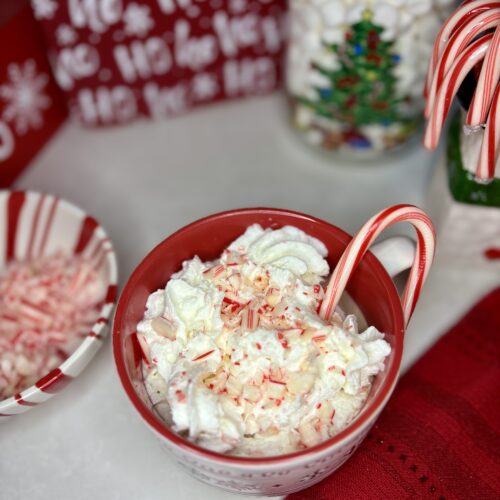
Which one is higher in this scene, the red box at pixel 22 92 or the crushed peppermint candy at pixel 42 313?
the red box at pixel 22 92

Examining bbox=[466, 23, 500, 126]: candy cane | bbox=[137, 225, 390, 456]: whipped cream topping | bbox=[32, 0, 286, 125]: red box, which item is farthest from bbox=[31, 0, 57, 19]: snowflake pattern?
bbox=[466, 23, 500, 126]: candy cane

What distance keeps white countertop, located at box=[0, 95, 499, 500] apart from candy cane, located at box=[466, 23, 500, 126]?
0.26 meters

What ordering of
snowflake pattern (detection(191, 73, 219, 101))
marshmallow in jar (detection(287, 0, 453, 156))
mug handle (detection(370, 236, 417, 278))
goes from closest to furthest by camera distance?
1. mug handle (detection(370, 236, 417, 278))
2. marshmallow in jar (detection(287, 0, 453, 156))
3. snowflake pattern (detection(191, 73, 219, 101))

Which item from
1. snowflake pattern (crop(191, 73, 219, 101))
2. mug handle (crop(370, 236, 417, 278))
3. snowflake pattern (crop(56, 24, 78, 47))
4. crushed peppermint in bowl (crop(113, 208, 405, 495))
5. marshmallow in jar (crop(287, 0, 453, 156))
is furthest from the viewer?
snowflake pattern (crop(191, 73, 219, 101))

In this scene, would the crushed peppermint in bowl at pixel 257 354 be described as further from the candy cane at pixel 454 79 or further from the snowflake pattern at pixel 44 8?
the snowflake pattern at pixel 44 8

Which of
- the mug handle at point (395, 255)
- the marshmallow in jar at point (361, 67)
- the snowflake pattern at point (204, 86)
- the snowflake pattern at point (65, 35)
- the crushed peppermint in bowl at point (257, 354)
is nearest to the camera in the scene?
the crushed peppermint in bowl at point (257, 354)

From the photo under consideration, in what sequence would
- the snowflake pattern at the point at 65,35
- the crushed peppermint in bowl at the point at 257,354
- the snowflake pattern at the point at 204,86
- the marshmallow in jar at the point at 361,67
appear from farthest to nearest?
1. the snowflake pattern at the point at 204,86
2. the snowflake pattern at the point at 65,35
3. the marshmallow in jar at the point at 361,67
4. the crushed peppermint in bowl at the point at 257,354

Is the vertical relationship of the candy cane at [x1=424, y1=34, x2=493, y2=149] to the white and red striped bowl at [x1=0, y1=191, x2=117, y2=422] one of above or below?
above

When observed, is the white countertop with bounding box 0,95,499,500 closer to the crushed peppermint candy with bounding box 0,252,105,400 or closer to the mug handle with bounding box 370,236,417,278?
the crushed peppermint candy with bounding box 0,252,105,400

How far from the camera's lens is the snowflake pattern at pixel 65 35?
2.95ft

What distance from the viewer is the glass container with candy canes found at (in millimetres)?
634

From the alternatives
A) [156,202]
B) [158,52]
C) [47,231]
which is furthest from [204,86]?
[47,231]

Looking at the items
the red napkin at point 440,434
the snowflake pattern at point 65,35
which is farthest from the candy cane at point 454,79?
the snowflake pattern at point 65,35

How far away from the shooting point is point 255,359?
0.60m
